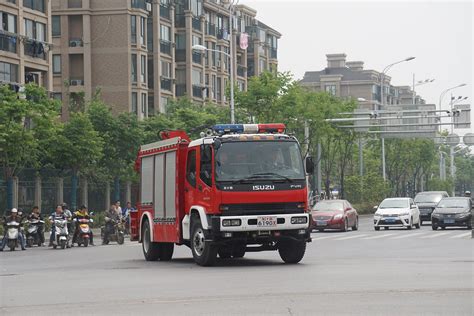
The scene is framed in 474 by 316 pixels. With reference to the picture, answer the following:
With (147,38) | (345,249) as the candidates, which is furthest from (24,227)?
(147,38)

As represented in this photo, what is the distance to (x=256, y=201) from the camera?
2344 centimetres

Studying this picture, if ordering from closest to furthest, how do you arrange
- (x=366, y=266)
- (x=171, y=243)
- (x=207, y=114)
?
(x=366, y=266)
(x=171, y=243)
(x=207, y=114)

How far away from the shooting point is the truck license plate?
23.5 m

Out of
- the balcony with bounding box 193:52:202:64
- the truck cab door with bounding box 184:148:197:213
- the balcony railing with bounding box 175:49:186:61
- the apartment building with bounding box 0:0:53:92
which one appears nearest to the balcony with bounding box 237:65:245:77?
the balcony with bounding box 193:52:202:64

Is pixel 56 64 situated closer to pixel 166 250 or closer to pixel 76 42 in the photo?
pixel 76 42

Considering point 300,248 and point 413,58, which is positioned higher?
point 413,58

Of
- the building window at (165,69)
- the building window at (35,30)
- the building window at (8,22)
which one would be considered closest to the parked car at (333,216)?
the building window at (8,22)

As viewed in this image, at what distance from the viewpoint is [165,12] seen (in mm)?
88500

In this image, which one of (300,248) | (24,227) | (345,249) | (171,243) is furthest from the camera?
(24,227)

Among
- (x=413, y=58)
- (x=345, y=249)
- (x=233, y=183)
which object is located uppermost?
(x=413, y=58)

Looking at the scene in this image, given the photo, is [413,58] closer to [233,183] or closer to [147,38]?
[147,38]

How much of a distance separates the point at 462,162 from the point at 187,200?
17192cm

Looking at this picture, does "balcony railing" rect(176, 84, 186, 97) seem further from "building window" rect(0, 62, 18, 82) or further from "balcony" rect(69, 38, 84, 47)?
"building window" rect(0, 62, 18, 82)

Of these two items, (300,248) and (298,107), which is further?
(298,107)
